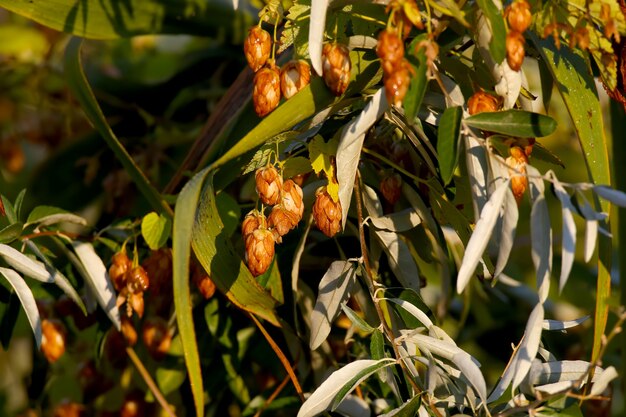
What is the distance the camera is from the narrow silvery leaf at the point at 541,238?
0.62m

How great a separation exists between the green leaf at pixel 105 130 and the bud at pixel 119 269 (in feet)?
0.22

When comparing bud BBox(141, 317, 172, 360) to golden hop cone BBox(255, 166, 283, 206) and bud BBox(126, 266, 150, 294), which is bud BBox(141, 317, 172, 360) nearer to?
bud BBox(126, 266, 150, 294)

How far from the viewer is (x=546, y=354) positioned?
2.47 feet

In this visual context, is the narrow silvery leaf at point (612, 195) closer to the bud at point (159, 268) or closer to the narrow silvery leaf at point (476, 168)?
the narrow silvery leaf at point (476, 168)

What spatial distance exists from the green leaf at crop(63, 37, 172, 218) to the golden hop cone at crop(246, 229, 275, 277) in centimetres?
11

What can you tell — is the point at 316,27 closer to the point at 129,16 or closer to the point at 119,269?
the point at 119,269

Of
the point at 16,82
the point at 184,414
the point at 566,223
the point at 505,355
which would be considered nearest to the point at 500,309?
the point at 505,355

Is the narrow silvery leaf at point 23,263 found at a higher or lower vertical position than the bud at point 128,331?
higher

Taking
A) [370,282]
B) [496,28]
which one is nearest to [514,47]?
[496,28]

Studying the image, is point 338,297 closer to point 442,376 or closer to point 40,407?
point 442,376

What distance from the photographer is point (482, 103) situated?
0.66 meters

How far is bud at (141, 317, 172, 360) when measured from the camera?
3.21ft

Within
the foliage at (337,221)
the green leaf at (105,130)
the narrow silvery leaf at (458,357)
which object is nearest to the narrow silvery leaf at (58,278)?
the foliage at (337,221)

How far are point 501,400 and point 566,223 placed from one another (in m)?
0.17
